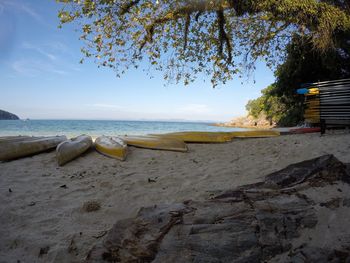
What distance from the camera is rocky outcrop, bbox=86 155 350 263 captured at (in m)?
1.65

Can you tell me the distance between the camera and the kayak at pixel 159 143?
4637 mm

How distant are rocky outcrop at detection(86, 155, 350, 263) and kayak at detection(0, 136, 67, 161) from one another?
2.86m

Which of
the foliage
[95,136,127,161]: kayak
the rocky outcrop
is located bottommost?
the rocky outcrop

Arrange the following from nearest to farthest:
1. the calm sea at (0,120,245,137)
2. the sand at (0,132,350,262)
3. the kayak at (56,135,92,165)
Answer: the sand at (0,132,350,262) → the kayak at (56,135,92,165) → the calm sea at (0,120,245,137)

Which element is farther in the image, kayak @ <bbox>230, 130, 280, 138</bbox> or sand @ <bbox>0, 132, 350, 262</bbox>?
kayak @ <bbox>230, 130, 280, 138</bbox>

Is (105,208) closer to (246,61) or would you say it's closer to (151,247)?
(151,247)

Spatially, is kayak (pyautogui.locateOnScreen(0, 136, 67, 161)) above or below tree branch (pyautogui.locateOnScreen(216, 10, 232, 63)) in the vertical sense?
below

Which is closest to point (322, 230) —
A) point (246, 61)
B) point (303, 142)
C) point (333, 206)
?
point (333, 206)

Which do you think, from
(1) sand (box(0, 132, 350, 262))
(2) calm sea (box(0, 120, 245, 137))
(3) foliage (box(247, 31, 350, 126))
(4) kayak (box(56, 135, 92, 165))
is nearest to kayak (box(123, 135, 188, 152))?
(1) sand (box(0, 132, 350, 262))

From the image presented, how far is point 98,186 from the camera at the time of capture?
3.01 m

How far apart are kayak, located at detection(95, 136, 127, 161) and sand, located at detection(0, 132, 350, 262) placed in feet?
0.41

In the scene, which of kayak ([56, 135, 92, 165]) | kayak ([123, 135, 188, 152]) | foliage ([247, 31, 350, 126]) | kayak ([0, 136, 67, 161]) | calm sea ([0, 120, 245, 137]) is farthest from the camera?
calm sea ([0, 120, 245, 137])

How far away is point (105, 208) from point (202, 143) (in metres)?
3.14

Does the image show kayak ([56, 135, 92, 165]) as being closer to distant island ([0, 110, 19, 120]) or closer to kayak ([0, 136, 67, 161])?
kayak ([0, 136, 67, 161])
